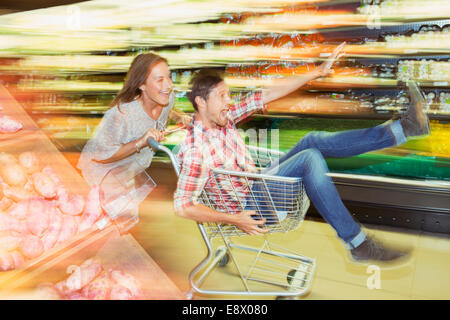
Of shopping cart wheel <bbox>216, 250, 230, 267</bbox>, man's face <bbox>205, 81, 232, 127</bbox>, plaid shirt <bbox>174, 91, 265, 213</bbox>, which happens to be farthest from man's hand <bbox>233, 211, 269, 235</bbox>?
shopping cart wheel <bbox>216, 250, 230, 267</bbox>

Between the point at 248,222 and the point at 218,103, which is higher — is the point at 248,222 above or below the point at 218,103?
below

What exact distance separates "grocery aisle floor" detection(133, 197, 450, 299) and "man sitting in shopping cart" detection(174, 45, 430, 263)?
0.43m

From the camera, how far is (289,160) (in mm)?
1871

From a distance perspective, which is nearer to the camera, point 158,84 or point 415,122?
point 415,122

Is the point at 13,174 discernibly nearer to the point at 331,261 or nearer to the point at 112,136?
the point at 112,136

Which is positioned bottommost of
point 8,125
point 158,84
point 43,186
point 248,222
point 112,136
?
point 248,222

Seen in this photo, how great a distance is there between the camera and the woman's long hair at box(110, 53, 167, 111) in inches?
82.8

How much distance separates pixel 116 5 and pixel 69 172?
124 inches

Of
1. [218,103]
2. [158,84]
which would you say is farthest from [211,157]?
[158,84]

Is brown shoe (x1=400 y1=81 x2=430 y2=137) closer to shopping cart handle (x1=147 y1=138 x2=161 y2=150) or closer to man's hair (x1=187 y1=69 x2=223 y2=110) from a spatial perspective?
man's hair (x1=187 y1=69 x2=223 y2=110)

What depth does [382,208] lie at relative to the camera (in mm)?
3049

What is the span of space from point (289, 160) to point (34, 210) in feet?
4.07
